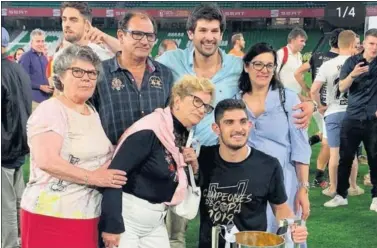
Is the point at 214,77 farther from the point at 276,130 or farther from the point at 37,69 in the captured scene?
the point at 37,69

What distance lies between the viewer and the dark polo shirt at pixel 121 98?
2209 millimetres

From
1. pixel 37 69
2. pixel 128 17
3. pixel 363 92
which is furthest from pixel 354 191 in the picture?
pixel 128 17

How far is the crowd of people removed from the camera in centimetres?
195

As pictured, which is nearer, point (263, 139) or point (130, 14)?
point (130, 14)

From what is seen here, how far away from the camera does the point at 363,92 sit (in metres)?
4.26

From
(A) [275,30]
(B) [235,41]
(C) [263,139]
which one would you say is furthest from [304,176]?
(A) [275,30]

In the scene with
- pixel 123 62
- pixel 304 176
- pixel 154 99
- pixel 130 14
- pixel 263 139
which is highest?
pixel 130 14

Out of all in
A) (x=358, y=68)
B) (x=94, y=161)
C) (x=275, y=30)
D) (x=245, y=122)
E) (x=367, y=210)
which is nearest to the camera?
(x=94, y=161)

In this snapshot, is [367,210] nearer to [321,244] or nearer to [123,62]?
[321,244]

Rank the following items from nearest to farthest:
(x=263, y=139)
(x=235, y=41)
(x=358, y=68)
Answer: (x=263, y=139)
(x=358, y=68)
(x=235, y=41)

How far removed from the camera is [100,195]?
2.08m

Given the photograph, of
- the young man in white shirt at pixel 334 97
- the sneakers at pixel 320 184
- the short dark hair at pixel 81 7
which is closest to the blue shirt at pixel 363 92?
the young man in white shirt at pixel 334 97

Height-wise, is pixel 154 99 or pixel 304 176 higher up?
pixel 154 99

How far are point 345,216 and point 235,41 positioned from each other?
177 inches
